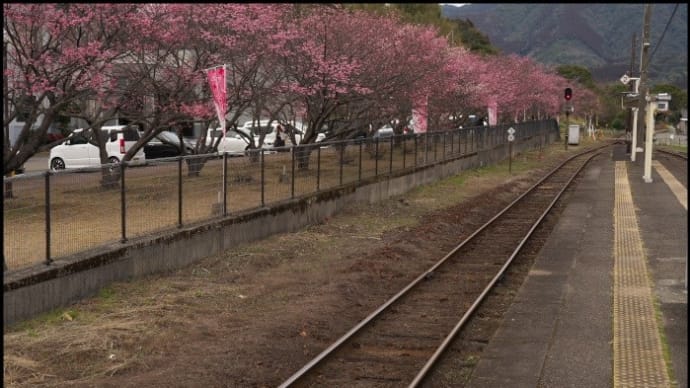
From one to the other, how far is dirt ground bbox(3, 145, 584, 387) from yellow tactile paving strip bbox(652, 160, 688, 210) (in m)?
9.12

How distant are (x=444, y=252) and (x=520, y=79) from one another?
4537cm

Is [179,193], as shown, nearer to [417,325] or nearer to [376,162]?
[417,325]

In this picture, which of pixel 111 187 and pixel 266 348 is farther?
pixel 111 187

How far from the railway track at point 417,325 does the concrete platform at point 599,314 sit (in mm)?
636

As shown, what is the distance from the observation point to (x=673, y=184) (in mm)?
27891

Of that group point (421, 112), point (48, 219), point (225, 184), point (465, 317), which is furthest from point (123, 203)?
point (421, 112)

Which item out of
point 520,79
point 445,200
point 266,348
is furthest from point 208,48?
point 520,79

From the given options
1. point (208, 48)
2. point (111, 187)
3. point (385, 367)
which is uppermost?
point (208, 48)

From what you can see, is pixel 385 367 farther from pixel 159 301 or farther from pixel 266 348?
pixel 159 301

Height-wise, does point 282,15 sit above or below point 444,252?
above

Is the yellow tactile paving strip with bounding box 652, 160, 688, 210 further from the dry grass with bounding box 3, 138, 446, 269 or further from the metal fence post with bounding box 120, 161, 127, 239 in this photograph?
the metal fence post with bounding box 120, 161, 127, 239

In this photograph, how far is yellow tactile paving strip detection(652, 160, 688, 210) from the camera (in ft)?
75.5

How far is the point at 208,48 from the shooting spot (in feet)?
64.0

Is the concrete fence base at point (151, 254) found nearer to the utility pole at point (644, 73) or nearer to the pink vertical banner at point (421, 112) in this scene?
the utility pole at point (644, 73)
